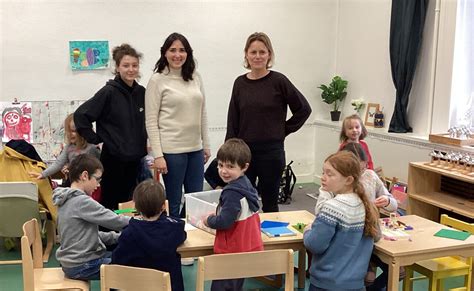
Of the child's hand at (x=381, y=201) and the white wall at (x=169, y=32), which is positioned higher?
the white wall at (x=169, y=32)

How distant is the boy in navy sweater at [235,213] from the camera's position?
243 centimetres

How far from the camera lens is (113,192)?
3412mm

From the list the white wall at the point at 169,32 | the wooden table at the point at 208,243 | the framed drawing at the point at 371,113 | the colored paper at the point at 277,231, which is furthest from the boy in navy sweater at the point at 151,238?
the framed drawing at the point at 371,113

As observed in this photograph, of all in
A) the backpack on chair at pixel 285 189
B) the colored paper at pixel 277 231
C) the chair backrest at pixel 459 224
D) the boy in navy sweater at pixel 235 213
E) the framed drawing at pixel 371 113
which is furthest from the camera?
the framed drawing at pixel 371 113

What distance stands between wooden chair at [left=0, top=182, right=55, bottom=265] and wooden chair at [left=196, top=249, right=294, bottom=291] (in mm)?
2010

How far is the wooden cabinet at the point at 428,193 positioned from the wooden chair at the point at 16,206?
311cm

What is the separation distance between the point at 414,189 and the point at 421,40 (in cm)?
153

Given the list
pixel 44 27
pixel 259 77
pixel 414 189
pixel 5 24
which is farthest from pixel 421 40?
pixel 5 24

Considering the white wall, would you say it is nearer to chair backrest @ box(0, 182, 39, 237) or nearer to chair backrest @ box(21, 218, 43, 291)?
chair backrest @ box(0, 182, 39, 237)

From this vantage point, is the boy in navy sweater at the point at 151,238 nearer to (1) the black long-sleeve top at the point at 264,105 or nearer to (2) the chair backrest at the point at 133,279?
(2) the chair backrest at the point at 133,279

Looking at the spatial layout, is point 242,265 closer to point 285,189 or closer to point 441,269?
point 441,269

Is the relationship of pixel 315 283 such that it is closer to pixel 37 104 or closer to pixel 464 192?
pixel 464 192

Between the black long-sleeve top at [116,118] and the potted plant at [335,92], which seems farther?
the potted plant at [335,92]

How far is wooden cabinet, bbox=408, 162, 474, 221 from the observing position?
4319 mm
